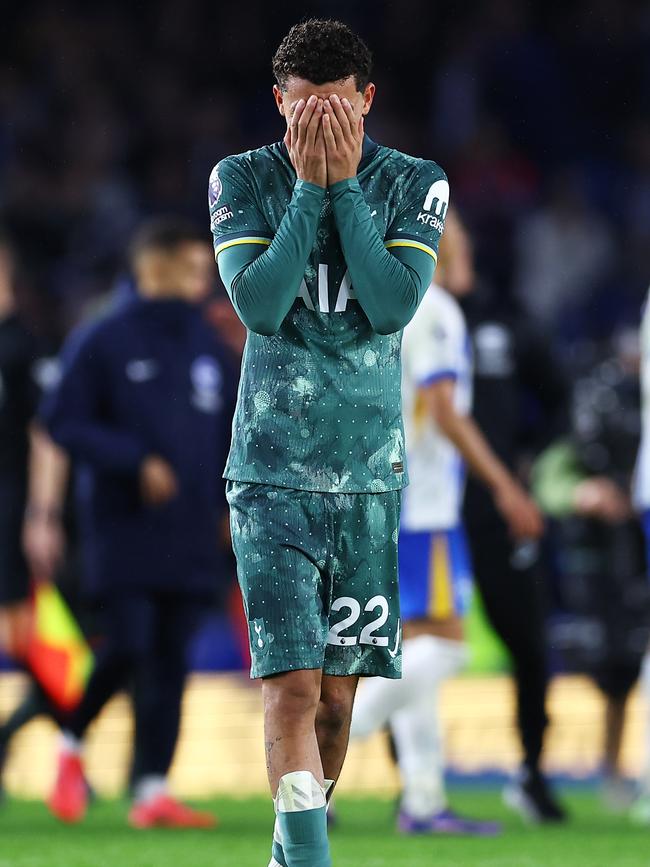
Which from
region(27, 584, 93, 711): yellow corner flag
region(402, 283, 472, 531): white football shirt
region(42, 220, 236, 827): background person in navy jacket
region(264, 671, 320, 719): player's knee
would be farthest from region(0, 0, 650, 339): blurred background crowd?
region(264, 671, 320, 719): player's knee

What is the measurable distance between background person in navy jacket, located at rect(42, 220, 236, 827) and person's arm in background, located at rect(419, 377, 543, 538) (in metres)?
1.12

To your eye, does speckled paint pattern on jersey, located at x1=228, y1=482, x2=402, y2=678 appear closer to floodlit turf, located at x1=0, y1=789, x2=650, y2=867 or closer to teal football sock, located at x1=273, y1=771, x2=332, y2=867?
teal football sock, located at x1=273, y1=771, x2=332, y2=867

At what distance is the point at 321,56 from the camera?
383 centimetres

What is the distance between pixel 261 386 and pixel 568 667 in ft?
18.8

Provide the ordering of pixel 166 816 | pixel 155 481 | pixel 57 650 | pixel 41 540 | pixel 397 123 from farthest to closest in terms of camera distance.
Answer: pixel 397 123, pixel 57 650, pixel 41 540, pixel 155 481, pixel 166 816

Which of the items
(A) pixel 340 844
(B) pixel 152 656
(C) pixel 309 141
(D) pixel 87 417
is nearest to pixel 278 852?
(C) pixel 309 141

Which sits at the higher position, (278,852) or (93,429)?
(93,429)

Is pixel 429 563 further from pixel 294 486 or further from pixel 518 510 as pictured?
pixel 294 486

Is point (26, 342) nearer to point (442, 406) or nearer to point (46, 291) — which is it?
point (442, 406)

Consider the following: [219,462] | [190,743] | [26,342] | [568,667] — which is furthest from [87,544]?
[568,667]

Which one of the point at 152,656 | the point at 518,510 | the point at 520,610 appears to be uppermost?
the point at 518,510

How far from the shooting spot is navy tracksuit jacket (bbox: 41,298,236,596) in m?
6.98

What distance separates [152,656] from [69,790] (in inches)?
26.4

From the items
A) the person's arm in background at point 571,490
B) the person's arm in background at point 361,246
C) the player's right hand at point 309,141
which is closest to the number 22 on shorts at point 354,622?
the person's arm in background at point 361,246
